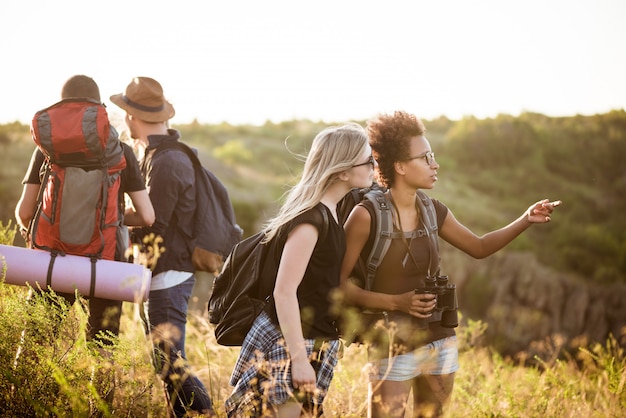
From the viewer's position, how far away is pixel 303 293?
9.29 feet

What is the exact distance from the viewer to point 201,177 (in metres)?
3.89

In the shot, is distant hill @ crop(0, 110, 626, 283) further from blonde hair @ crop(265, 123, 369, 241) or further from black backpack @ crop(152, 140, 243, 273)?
blonde hair @ crop(265, 123, 369, 241)

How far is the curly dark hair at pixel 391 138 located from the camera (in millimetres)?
3271

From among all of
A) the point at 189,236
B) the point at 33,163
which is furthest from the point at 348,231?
the point at 33,163

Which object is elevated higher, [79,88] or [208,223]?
[79,88]

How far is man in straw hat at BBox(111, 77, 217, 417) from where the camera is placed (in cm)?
362

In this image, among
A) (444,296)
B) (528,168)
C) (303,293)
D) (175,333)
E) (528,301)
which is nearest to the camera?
(303,293)

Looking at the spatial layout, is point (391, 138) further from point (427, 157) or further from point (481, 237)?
point (481, 237)

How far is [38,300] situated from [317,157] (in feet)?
4.93

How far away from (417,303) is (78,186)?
1.75 meters

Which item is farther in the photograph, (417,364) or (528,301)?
(528,301)

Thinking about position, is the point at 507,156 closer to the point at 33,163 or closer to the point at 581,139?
the point at 581,139

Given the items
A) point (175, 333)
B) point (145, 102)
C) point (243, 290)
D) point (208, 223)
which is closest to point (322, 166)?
point (243, 290)

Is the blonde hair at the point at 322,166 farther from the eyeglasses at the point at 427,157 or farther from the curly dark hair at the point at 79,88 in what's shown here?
the curly dark hair at the point at 79,88
